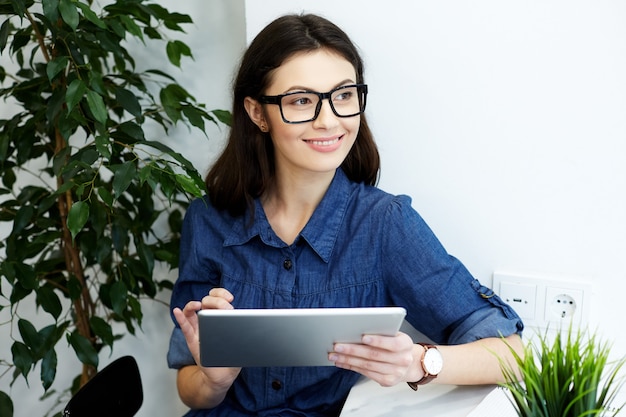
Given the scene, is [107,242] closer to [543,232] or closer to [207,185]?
[207,185]

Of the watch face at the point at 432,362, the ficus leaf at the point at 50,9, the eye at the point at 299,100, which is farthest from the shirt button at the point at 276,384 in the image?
the ficus leaf at the point at 50,9

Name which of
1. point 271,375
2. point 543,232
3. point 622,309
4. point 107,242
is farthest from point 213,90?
point 622,309

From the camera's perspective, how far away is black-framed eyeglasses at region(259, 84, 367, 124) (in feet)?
4.48

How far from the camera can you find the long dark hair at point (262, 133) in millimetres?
1395

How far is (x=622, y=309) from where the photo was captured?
145 centimetres

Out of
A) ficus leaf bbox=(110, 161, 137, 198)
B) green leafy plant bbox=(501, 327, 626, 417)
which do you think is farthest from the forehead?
green leafy plant bbox=(501, 327, 626, 417)

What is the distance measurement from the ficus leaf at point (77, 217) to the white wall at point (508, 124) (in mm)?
593

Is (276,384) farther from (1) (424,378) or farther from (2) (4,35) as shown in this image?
(2) (4,35)

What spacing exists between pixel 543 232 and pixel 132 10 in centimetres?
105

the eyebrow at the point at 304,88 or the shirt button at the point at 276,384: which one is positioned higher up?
A: the eyebrow at the point at 304,88

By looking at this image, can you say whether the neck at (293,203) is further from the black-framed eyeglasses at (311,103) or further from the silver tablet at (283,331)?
the silver tablet at (283,331)

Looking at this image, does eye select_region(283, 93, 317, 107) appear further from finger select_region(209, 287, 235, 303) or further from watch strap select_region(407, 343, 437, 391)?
watch strap select_region(407, 343, 437, 391)

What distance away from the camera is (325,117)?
1354mm

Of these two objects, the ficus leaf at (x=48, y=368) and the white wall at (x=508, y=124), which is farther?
the ficus leaf at (x=48, y=368)
